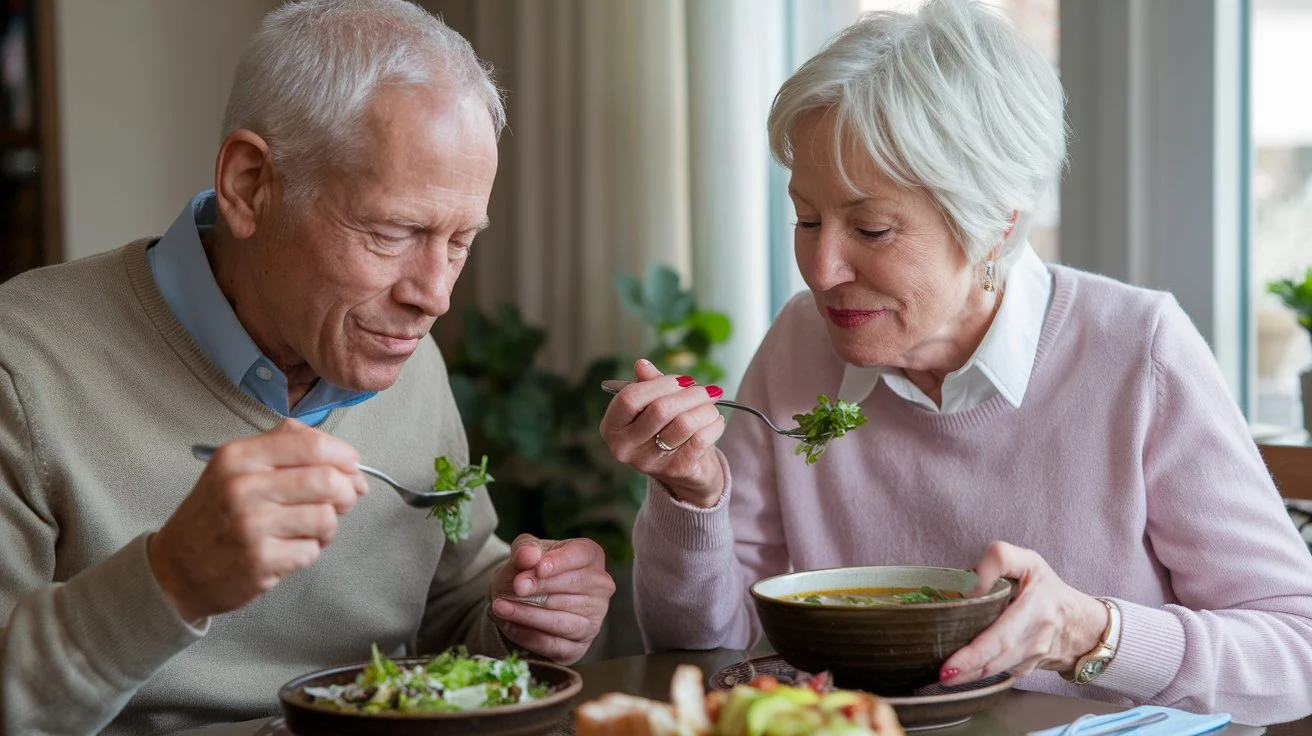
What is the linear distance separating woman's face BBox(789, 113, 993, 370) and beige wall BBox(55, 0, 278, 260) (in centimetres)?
295

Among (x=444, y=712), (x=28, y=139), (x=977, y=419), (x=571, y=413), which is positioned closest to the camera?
(x=444, y=712)

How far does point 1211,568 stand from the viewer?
1650 mm

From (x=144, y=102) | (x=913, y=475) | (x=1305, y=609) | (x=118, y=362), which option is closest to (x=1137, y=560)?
(x=1305, y=609)

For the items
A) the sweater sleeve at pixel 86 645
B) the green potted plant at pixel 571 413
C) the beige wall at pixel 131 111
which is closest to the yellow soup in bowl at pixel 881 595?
the sweater sleeve at pixel 86 645

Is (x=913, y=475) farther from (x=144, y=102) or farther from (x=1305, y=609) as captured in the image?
(x=144, y=102)

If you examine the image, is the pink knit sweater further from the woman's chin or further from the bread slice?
the bread slice

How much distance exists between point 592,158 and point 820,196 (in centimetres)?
213

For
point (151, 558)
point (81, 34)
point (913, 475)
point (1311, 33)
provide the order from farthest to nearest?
1. point (81, 34)
2. point (1311, 33)
3. point (913, 475)
4. point (151, 558)

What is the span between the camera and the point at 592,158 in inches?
149

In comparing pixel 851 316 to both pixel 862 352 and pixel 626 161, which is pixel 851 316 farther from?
pixel 626 161

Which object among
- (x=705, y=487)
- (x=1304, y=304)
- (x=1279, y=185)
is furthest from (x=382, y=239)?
(x=1279, y=185)

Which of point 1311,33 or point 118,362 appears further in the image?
point 1311,33

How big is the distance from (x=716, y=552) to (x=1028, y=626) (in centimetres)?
52

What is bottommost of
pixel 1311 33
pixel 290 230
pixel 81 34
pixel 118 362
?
pixel 118 362
